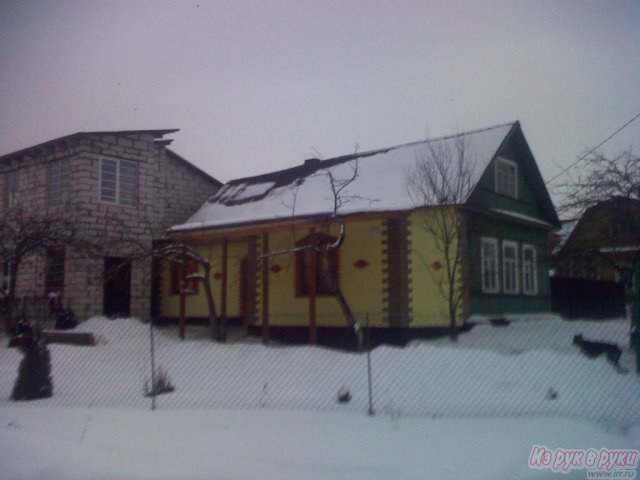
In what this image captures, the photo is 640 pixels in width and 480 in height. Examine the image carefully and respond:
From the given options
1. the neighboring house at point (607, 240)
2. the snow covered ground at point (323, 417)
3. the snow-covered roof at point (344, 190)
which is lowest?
the snow covered ground at point (323, 417)

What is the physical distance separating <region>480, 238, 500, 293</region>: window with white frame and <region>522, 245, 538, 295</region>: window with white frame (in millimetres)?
2019

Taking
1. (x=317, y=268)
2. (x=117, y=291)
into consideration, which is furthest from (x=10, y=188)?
(x=317, y=268)

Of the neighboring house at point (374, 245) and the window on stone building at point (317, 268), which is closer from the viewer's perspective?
the neighboring house at point (374, 245)

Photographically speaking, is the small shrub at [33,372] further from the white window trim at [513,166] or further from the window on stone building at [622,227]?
the white window trim at [513,166]

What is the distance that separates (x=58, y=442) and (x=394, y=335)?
Answer: 29.6 ft

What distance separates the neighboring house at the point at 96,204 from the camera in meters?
18.0

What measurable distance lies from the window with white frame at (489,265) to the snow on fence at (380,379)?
9.24 feet

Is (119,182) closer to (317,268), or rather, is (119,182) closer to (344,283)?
(317,268)

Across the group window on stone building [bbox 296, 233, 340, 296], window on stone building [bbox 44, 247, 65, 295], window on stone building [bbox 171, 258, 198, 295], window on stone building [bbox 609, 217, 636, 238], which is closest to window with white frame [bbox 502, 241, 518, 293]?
window on stone building [bbox 296, 233, 340, 296]

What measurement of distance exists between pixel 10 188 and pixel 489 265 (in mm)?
15160

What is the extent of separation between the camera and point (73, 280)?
1795 centimetres

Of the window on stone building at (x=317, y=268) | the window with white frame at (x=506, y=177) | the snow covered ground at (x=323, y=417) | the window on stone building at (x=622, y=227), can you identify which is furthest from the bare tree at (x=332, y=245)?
the window on stone building at (x=622, y=227)

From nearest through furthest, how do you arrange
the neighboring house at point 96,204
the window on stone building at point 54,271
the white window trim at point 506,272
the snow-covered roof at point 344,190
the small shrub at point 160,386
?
the small shrub at point 160,386 < the snow-covered roof at point 344,190 < the neighboring house at point 96,204 < the white window trim at point 506,272 < the window on stone building at point 54,271

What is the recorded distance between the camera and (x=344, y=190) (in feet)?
57.6
